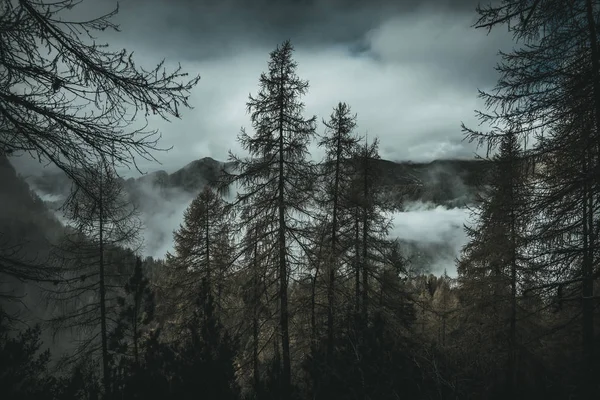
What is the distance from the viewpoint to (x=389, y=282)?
1398 centimetres

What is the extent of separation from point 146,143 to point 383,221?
11.4 metres

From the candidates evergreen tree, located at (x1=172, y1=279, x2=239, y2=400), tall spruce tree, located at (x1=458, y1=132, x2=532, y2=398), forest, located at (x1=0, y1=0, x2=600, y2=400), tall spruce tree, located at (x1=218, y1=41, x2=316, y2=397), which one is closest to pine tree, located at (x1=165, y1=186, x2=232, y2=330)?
forest, located at (x1=0, y1=0, x2=600, y2=400)

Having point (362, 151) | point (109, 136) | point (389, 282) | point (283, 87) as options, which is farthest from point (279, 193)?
point (109, 136)

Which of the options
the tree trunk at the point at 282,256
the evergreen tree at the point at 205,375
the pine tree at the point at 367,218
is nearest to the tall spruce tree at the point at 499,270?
the pine tree at the point at 367,218

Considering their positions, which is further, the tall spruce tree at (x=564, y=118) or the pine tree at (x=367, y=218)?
the pine tree at (x=367, y=218)

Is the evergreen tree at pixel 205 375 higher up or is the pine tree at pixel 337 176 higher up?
the pine tree at pixel 337 176

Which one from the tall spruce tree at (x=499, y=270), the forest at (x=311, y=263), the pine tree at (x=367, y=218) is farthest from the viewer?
the pine tree at (x=367, y=218)

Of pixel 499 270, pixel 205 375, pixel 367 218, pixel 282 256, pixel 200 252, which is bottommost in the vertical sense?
pixel 205 375

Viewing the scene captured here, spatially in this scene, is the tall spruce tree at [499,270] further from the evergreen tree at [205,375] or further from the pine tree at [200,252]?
the pine tree at [200,252]

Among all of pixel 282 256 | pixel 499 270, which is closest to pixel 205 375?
pixel 282 256

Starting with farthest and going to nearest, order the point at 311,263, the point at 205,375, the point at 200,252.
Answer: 1. the point at 200,252
2. the point at 311,263
3. the point at 205,375

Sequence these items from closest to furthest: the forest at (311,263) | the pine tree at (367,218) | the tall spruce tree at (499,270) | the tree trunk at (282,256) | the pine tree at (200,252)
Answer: the forest at (311,263) < the tree trunk at (282,256) < the tall spruce tree at (499,270) < the pine tree at (367,218) < the pine tree at (200,252)

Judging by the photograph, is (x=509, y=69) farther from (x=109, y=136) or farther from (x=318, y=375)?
(x=109, y=136)

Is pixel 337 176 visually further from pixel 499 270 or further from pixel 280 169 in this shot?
pixel 499 270
